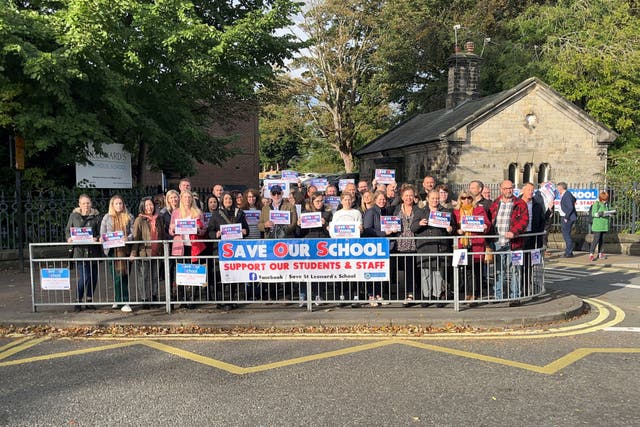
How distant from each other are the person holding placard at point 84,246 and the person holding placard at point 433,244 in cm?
517

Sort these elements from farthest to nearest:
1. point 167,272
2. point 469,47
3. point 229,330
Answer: point 469,47
point 167,272
point 229,330

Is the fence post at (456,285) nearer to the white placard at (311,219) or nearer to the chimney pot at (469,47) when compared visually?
the white placard at (311,219)

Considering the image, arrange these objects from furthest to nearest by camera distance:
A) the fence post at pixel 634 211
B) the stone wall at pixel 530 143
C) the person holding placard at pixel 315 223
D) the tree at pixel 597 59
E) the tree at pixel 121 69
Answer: the tree at pixel 597 59
the stone wall at pixel 530 143
the fence post at pixel 634 211
the tree at pixel 121 69
the person holding placard at pixel 315 223

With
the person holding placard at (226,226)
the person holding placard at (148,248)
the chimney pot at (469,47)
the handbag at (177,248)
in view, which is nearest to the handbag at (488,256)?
the person holding placard at (226,226)

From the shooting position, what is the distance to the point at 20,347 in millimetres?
6461

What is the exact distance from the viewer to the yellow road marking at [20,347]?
20.2ft

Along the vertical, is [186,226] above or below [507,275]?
above

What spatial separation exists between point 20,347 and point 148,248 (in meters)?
2.28

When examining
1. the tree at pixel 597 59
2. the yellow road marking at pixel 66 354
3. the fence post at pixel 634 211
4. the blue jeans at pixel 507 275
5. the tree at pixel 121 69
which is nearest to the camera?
the yellow road marking at pixel 66 354

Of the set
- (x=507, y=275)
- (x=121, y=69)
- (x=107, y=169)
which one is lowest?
(x=507, y=275)

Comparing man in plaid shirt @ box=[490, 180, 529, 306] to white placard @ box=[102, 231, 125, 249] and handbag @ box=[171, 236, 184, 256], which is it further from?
white placard @ box=[102, 231, 125, 249]

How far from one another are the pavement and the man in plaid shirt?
1.24 ft

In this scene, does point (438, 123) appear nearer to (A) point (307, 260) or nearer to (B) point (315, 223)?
(B) point (315, 223)

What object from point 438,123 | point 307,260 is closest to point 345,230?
point 307,260
